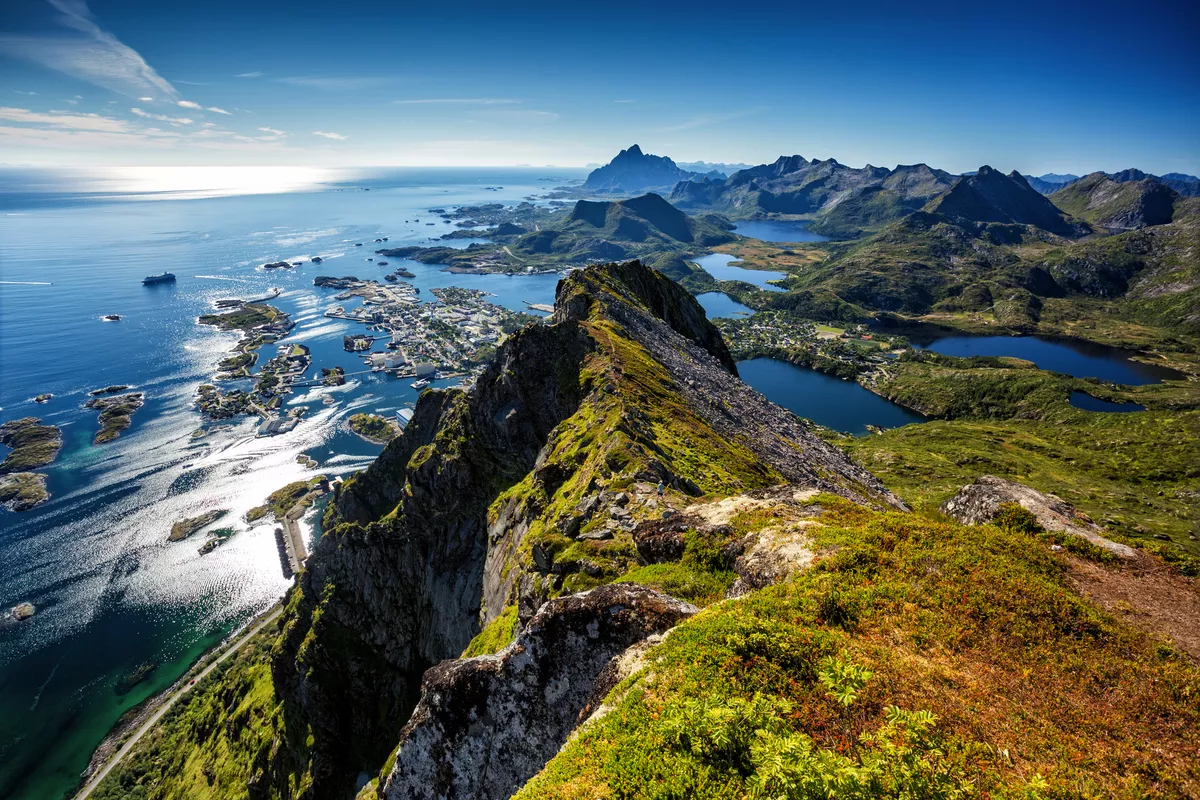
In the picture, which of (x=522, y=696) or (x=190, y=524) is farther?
(x=190, y=524)

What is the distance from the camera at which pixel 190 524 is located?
11900 cm

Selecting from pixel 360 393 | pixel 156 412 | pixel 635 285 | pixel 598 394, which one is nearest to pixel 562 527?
pixel 598 394

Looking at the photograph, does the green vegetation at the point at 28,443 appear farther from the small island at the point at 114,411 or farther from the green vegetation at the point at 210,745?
the green vegetation at the point at 210,745

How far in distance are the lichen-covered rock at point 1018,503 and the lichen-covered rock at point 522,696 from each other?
19610 millimetres

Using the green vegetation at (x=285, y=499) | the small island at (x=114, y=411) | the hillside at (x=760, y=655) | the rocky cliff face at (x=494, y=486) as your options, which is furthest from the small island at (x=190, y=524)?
the hillside at (x=760, y=655)

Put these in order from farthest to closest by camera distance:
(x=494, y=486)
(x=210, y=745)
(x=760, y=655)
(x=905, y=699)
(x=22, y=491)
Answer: (x=22, y=491)
(x=210, y=745)
(x=494, y=486)
(x=760, y=655)
(x=905, y=699)

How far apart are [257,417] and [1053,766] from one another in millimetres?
200577

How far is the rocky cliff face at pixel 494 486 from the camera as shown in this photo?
140ft

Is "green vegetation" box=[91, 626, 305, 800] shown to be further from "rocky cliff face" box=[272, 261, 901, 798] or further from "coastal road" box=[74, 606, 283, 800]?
"rocky cliff face" box=[272, 261, 901, 798]

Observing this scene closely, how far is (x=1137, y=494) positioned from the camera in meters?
117

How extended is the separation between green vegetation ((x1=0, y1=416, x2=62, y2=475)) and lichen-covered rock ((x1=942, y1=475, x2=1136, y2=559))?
213 m

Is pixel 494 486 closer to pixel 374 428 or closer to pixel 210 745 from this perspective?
pixel 210 745

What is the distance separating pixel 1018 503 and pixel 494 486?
45.9 meters

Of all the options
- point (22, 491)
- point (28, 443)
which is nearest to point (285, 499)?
point (22, 491)
